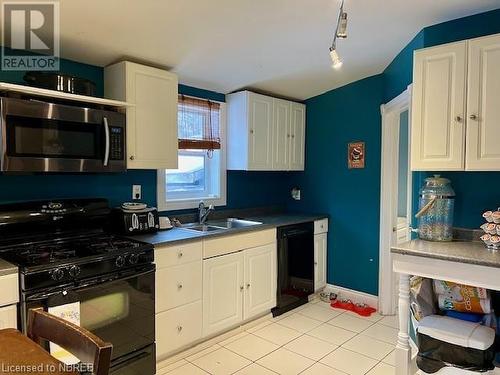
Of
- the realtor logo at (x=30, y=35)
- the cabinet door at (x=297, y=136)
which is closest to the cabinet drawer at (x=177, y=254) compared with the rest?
the realtor logo at (x=30, y=35)

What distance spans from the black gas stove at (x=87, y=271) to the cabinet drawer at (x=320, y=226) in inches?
79.5

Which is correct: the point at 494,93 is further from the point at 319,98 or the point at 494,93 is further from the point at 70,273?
the point at 70,273

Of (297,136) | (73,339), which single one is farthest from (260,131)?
(73,339)

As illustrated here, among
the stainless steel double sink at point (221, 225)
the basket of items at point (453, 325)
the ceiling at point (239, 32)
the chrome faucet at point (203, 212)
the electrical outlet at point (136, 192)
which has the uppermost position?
the ceiling at point (239, 32)

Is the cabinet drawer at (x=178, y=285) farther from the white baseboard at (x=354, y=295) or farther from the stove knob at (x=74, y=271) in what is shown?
the white baseboard at (x=354, y=295)

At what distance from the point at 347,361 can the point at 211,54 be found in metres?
2.55

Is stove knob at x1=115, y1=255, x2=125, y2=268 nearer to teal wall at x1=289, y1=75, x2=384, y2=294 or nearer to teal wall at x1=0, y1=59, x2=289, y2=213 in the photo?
teal wall at x1=0, y1=59, x2=289, y2=213

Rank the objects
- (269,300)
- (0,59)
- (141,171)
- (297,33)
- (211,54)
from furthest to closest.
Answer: (269,300) → (141,171) → (211,54) → (297,33) → (0,59)

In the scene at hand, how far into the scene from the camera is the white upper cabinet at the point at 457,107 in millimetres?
2062

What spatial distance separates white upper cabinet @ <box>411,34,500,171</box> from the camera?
6.77ft

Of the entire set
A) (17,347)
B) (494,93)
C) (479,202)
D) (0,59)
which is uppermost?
(0,59)

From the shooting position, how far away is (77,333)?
1.06m

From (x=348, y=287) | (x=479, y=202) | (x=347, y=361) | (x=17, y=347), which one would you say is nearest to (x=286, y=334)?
(x=347, y=361)

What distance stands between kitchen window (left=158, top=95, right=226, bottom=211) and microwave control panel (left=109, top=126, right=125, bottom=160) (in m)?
0.63
